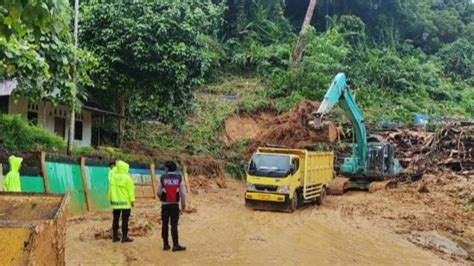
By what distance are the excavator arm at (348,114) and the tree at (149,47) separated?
607 centimetres

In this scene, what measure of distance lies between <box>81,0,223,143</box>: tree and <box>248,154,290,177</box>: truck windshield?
19.4ft

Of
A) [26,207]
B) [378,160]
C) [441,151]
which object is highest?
[441,151]

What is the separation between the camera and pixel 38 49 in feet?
40.2

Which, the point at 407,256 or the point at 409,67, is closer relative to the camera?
the point at 407,256

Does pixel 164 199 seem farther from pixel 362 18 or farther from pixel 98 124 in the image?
pixel 362 18

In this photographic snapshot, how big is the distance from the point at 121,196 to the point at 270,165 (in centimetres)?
833

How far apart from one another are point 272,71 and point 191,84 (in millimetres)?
19282

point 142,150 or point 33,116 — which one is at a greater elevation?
point 33,116

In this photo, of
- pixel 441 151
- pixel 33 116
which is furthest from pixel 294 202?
pixel 441 151

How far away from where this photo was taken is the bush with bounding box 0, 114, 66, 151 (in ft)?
62.3

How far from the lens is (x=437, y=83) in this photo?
45781 millimetres

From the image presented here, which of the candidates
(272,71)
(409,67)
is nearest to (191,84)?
(272,71)

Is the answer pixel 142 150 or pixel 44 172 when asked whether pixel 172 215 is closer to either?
pixel 44 172

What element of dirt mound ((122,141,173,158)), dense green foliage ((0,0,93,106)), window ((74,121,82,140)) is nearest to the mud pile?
dense green foliage ((0,0,93,106))
